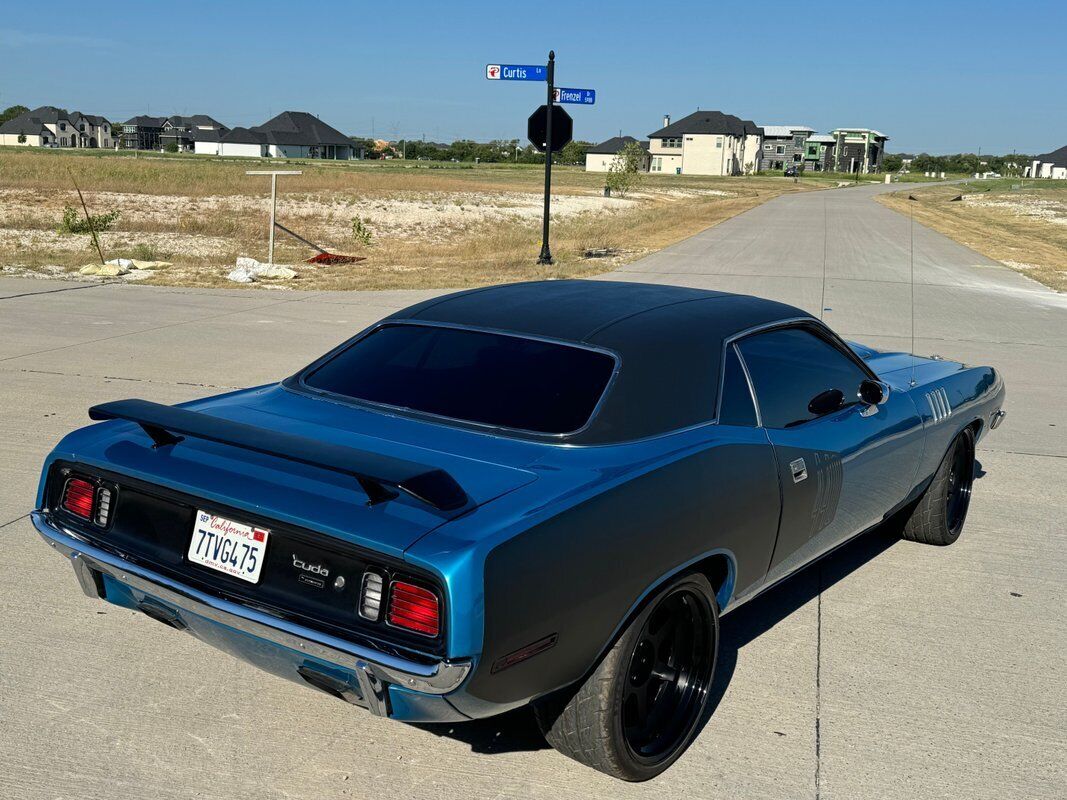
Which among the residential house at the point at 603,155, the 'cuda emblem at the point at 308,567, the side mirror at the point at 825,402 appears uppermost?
the residential house at the point at 603,155

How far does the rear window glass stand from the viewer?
343 cm

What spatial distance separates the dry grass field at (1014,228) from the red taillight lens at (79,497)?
16911 mm

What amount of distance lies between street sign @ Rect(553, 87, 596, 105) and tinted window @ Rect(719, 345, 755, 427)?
43.4 feet

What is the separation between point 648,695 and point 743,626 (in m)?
1.14

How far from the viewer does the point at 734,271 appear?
1820 cm

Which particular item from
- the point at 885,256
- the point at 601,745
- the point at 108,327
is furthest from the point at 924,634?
the point at 885,256

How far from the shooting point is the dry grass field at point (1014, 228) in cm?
2102

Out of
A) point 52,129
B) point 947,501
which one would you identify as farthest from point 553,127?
point 52,129

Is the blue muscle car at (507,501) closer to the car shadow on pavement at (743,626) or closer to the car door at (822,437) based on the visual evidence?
the car door at (822,437)

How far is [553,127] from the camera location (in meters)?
16.9

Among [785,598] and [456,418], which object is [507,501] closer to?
[456,418]

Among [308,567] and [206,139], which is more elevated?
[206,139]

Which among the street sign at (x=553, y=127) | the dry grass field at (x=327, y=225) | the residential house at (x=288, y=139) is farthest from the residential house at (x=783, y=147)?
the street sign at (x=553, y=127)

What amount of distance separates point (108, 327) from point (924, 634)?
931 cm
